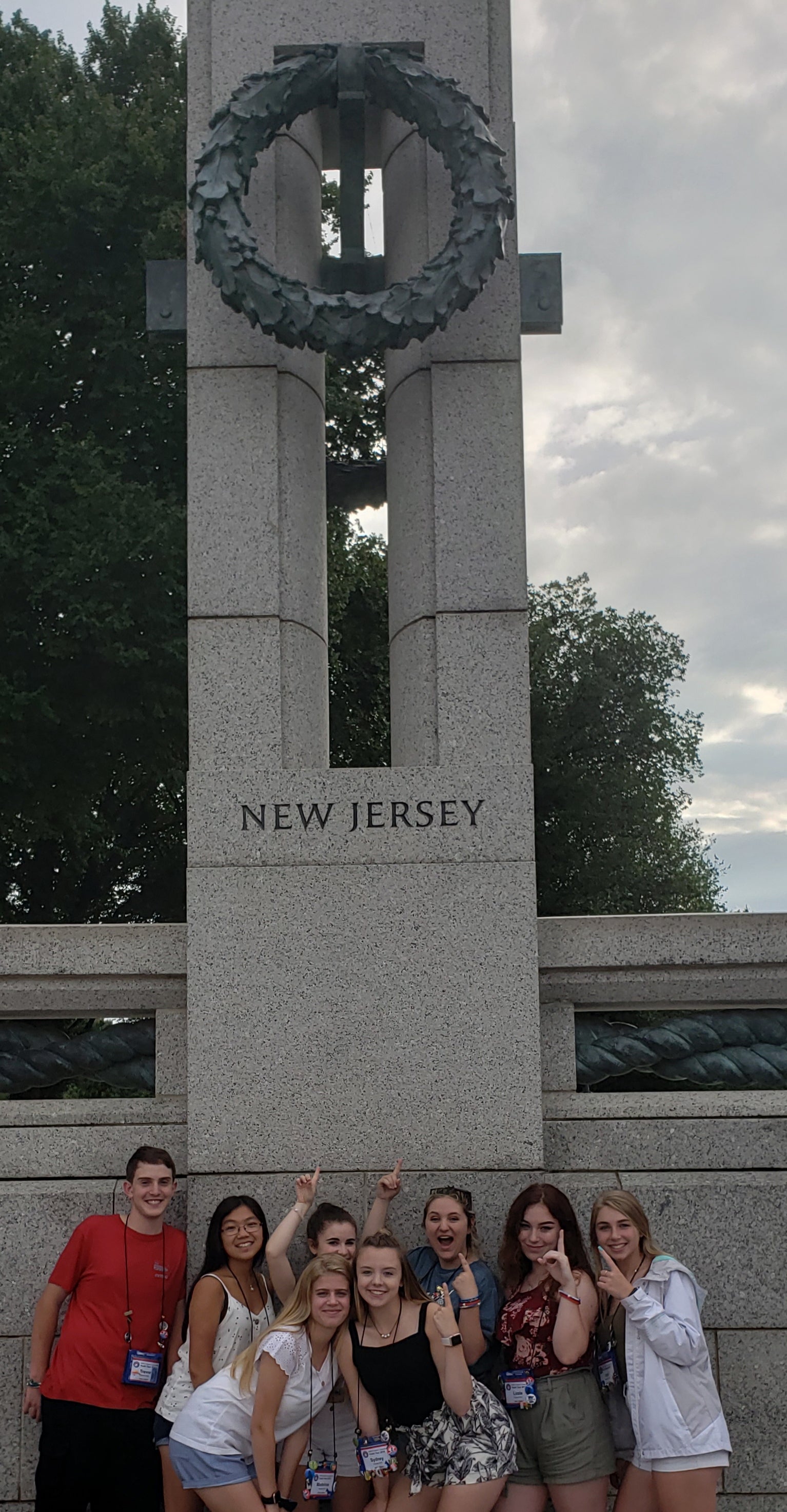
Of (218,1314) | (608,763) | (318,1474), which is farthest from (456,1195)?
(608,763)

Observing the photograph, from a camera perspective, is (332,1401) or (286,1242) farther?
(286,1242)

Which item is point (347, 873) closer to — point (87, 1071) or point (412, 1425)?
point (87, 1071)

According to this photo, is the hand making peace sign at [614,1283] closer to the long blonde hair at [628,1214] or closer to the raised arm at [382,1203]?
the long blonde hair at [628,1214]

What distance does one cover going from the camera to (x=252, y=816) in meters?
7.03

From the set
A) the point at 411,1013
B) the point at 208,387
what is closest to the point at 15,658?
the point at 208,387

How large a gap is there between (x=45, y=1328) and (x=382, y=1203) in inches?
60.0

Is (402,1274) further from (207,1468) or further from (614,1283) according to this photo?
(207,1468)

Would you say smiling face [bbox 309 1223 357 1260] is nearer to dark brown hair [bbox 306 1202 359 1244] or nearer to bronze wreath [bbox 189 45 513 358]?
dark brown hair [bbox 306 1202 359 1244]

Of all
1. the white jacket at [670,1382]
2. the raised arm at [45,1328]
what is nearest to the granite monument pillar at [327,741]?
the raised arm at [45,1328]

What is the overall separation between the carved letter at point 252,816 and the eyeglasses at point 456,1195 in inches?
74.6

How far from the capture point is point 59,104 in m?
18.7

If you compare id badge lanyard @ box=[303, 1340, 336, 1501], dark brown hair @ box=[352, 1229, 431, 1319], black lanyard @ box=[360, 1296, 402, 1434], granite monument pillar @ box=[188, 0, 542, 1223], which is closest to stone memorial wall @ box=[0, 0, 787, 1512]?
granite monument pillar @ box=[188, 0, 542, 1223]

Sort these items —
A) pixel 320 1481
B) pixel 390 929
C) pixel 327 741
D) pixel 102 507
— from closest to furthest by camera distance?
1. pixel 320 1481
2. pixel 390 929
3. pixel 327 741
4. pixel 102 507

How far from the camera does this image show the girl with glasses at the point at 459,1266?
5.89 m
